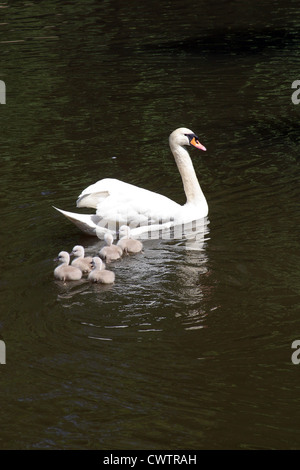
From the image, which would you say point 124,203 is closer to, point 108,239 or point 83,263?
point 108,239

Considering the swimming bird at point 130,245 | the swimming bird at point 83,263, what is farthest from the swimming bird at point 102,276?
the swimming bird at point 130,245

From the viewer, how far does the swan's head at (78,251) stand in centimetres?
848

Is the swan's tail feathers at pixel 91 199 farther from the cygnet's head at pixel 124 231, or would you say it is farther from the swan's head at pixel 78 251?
the swan's head at pixel 78 251

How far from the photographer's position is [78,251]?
8.50 metres

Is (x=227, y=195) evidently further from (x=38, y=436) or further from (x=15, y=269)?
(x=38, y=436)

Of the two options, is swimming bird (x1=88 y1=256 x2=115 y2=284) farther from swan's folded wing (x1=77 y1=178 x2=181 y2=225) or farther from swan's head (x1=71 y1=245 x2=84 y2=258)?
swan's folded wing (x1=77 y1=178 x2=181 y2=225)

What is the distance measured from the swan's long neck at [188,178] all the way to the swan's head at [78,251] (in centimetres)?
174

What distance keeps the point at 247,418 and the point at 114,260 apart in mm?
3170

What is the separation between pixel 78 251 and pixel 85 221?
686mm

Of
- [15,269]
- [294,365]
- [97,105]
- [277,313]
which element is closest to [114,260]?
[15,269]

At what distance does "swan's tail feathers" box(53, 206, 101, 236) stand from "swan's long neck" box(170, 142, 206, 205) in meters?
1.19

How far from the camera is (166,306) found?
7402mm

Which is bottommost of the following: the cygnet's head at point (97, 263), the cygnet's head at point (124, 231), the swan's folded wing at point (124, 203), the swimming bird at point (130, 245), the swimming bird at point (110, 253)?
the cygnet's head at point (97, 263)

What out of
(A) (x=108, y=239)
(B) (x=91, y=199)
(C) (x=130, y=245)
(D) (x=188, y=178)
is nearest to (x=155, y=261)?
(C) (x=130, y=245)
